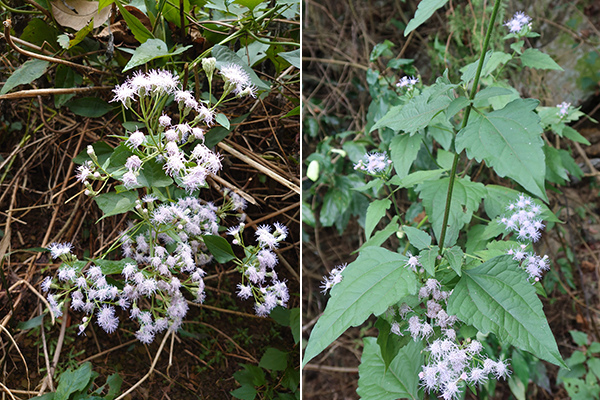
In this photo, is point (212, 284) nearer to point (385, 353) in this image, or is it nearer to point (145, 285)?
point (145, 285)

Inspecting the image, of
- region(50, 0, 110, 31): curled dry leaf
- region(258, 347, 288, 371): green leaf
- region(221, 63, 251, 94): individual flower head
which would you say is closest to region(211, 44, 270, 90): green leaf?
region(221, 63, 251, 94): individual flower head

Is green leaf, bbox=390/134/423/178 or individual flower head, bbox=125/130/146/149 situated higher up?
individual flower head, bbox=125/130/146/149

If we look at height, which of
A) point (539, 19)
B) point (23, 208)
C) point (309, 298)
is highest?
point (539, 19)

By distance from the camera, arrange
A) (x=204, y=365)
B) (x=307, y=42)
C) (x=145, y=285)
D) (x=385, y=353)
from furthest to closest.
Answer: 1. (x=307, y=42)
2. (x=204, y=365)
3. (x=145, y=285)
4. (x=385, y=353)

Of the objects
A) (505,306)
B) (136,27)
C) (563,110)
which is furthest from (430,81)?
(505,306)

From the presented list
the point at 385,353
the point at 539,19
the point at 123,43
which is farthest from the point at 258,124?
the point at 539,19

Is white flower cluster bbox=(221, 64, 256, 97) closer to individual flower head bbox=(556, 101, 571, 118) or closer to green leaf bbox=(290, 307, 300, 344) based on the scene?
green leaf bbox=(290, 307, 300, 344)
